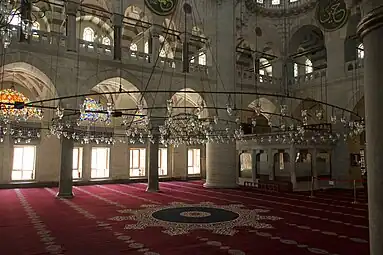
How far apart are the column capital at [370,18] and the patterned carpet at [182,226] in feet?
11.1

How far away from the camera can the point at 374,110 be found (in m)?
2.42

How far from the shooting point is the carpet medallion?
251 inches

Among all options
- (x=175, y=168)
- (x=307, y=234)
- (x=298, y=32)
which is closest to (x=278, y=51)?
(x=298, y=32)

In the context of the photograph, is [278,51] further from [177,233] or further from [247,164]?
[177,233]

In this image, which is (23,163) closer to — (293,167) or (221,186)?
(221,186)

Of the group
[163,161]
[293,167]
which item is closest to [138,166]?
[163,161]

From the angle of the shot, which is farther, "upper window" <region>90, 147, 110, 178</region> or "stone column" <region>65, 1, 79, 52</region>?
"upper window" <region>90, 147, 110, 178</region>

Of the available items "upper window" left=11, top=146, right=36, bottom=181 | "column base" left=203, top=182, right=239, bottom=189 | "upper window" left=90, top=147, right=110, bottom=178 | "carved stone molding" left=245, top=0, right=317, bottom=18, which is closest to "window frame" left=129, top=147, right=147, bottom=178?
"upper window" left=90, top=147, right=110, bottom=178

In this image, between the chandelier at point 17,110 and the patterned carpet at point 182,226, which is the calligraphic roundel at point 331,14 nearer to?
the patterned carpet at point 182,226

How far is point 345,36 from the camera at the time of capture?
14344 mm

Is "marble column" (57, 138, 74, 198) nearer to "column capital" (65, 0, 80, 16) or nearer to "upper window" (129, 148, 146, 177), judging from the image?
"column capital" (65, 0, 80, 16)

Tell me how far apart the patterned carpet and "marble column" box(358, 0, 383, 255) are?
2.65 meters

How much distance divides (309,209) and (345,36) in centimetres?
901

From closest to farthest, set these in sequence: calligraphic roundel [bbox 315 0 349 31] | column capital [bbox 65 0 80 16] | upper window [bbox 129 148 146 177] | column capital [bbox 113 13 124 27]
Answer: column capital [bbox 65 0 80 16] → column capital [bbox 113 13 124 27] → calligraphic roundel [bbox 315 0 349 31] → upper window [bbox 129 148 146 177]
